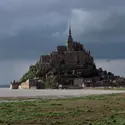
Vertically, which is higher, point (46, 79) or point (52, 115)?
point (46, 79)

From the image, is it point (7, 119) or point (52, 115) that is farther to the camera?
point (52, 115)

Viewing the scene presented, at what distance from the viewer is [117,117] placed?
28484 millimetres

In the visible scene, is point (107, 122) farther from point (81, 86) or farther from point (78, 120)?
point (81, 86)

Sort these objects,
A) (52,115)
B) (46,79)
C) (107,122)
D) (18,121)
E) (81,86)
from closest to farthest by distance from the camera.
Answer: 1. (107,122)
2. (18,121)
3. (52,115)
4. (81,86)
5. (46,79)

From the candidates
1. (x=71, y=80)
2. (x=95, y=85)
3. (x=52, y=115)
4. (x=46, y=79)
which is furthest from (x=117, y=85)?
(x=52, y=115)

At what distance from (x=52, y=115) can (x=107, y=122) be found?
6.18 m

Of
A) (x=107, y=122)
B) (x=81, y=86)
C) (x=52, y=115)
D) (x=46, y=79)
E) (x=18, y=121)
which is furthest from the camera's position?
(x=46, y=79)

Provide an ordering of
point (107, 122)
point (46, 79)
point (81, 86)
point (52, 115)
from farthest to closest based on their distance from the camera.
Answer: point (46, 79) → point (81, 86) → point (52, 115) → point (107, 122)

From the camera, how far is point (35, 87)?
635 feet

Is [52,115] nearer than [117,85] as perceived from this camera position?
Yes

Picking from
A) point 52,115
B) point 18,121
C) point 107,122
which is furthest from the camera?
point 52,115

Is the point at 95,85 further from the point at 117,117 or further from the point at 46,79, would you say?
the point at 117,117

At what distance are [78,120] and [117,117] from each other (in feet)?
9.75

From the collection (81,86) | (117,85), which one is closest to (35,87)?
(81,86)
